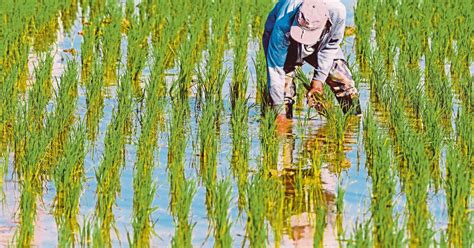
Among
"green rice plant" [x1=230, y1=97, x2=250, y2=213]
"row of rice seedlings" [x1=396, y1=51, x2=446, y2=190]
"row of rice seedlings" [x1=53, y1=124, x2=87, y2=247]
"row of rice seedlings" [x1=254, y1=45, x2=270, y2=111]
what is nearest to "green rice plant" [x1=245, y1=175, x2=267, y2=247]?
"green rice plant" [x1=230, y1=97, x2=250, y2=213]

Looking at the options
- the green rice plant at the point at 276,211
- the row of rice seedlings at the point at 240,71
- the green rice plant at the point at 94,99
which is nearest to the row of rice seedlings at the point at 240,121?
the row of rice seedlings at the point at 240,71

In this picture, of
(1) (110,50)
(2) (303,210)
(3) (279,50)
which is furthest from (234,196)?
(1) (110,50)

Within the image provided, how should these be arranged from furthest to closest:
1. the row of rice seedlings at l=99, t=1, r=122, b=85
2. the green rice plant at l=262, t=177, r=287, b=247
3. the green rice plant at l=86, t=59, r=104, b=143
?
the row of rice seedlings at l=99, t=1, r=122, b=85, the green rice plant at l=86, t=59, r=104, b=143, the green rice plant at l=262, t=177, r=287, b=247

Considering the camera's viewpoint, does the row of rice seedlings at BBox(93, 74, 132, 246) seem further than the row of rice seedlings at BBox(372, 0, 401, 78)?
No

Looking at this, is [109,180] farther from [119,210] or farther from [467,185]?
[467,185]

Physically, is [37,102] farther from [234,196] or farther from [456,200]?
[456,200]

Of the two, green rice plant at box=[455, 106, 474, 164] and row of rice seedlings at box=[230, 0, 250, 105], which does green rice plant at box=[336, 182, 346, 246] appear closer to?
green rice plant at box=[455, 106, 474, 164]

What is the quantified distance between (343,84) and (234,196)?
1.71 metres

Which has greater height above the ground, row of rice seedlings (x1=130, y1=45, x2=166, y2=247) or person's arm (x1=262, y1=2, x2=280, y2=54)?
person's arm (x1=262, y1=2, x2=280, y2=54)

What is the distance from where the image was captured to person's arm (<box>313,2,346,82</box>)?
5824 millimetres

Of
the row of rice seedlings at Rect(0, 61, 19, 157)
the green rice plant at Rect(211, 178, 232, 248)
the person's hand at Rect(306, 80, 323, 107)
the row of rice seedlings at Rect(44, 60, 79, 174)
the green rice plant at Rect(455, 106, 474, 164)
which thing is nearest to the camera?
the green rice plant at Rect(211, 178, 232, 248)

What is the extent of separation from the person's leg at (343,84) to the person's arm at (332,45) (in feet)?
0.98

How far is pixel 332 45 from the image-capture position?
599 cm

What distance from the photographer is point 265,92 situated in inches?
265
